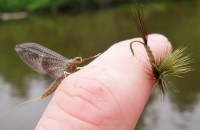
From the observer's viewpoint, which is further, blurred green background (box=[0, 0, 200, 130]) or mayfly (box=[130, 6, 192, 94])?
blurred green background (box=[0, 0, 200, 130])

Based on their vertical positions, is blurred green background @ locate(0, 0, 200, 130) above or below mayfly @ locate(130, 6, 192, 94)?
below

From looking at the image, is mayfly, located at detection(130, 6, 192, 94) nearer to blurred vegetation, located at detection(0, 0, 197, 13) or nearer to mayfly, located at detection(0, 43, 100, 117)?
mayfly, located at detection(0, 43, 100, 117)

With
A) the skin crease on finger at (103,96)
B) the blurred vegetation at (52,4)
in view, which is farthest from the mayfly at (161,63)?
the blurred vegetation at (52,4)

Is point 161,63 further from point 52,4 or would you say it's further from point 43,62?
point 52,4

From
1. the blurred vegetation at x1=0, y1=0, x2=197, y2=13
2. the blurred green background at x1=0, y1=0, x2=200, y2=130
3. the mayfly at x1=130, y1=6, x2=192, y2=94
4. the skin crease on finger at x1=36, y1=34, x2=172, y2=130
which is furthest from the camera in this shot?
the blurred vegetation at x1=0, y1=0, x2=197, y2=13

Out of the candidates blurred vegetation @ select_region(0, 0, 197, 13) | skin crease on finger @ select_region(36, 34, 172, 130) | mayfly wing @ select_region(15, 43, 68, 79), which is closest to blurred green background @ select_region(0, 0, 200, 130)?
blurred vegetation @ select_region(0, 0, 197, 13)

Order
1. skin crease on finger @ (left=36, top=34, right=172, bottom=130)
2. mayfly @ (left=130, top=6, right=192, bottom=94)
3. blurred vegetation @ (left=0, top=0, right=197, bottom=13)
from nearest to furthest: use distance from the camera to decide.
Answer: skin crease on finger @ (left=36, top=34, right=172, bottom=130)
mayfly @ (left=130, top=6, right=192, bottom=94)
blurred vegetation @ (left=0, top=0, right=197, bottom=13)

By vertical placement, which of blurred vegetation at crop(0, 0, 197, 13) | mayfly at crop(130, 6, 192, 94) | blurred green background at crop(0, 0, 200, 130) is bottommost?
blurred vegetation at crop(0, 0, 197, 13)
